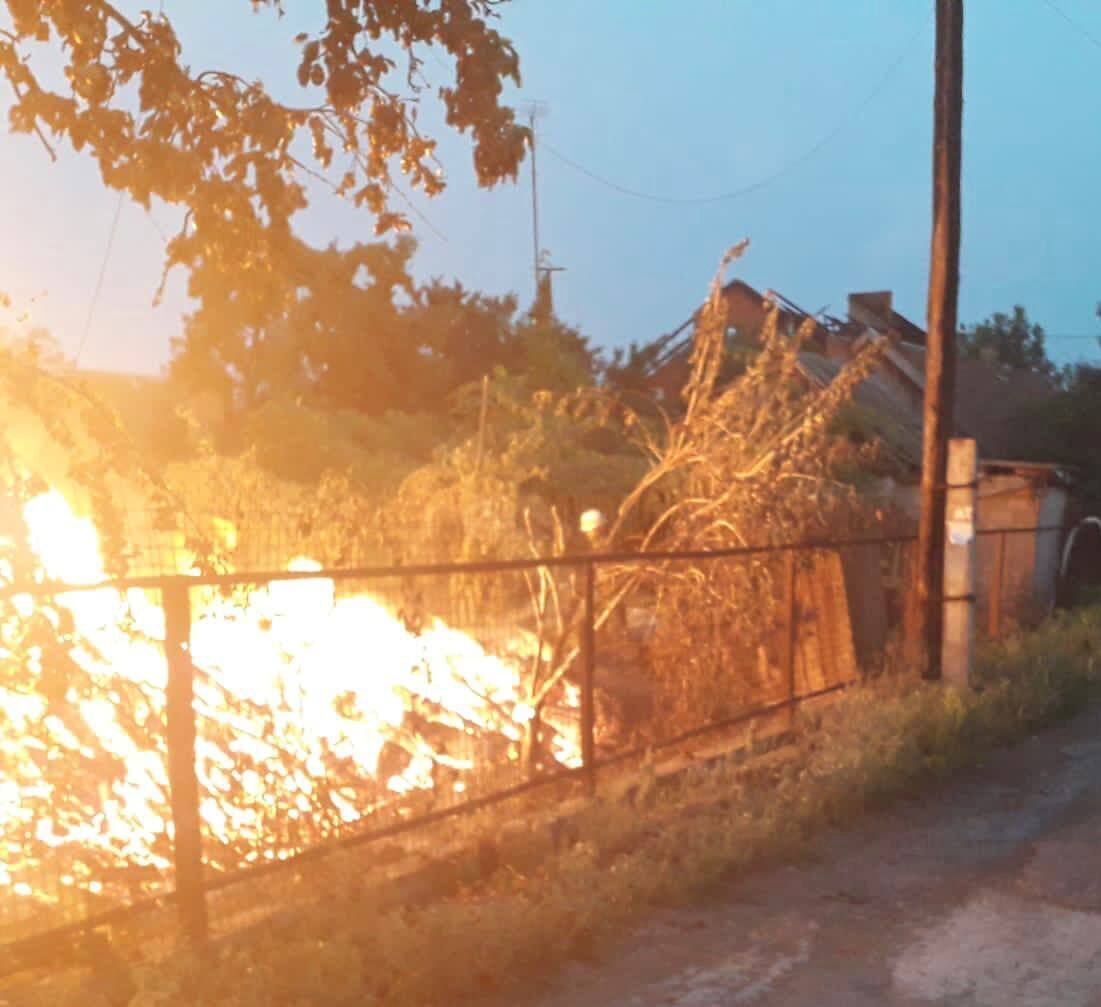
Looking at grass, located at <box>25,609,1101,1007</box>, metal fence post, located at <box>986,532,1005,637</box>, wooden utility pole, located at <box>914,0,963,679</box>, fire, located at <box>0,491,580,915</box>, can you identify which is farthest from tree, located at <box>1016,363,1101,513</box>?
fire, located at <box>0,491,580,915</box>

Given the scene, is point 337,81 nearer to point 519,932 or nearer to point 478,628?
point 478,628

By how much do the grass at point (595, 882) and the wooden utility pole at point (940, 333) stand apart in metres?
0.95

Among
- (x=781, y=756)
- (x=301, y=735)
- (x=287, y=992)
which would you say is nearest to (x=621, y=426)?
(x=781, y=756)

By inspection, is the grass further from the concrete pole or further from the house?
the house

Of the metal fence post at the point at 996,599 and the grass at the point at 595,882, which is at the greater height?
the metal fence post at the point at 996,599

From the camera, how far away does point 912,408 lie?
25953mm

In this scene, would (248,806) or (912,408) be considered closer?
(248,806)

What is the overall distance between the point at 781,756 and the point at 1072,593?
41.9 ft

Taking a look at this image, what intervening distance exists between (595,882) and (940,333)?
676cm

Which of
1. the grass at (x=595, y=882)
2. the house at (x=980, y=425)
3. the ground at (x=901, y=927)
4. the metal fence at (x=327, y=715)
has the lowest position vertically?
the ground at (x=901, y=927)

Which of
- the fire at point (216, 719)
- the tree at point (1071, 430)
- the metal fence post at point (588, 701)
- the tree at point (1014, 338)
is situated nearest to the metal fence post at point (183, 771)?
the fire at point (216, 719)

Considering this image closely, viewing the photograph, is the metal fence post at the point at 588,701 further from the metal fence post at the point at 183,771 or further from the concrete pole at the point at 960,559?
the concrete pole at the point at 960,559

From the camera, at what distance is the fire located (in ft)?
16.8

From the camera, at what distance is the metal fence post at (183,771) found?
509 cm
